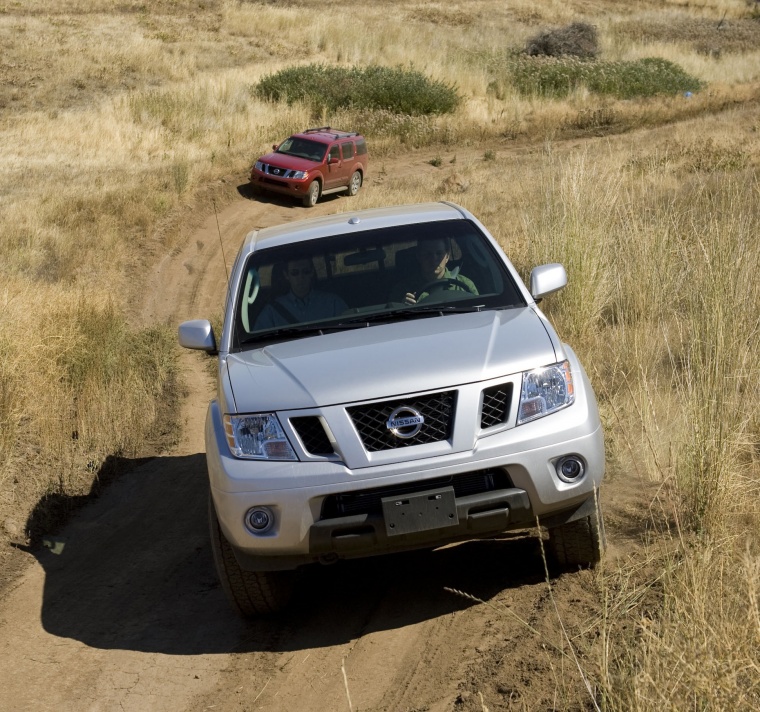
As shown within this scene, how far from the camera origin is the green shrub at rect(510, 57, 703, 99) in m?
37.5

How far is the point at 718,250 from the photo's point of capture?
5992 millimetres

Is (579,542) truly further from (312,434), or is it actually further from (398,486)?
(312,434)

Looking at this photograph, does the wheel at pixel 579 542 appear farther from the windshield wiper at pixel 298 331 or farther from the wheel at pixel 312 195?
the wheel at pixel 312 195

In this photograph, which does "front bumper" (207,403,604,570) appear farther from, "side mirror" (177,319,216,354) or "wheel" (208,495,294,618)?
"side mirror" (177,319,216,354)

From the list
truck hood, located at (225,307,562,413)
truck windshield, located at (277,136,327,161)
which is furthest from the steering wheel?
truck windshield, located at (277,136,327,161)

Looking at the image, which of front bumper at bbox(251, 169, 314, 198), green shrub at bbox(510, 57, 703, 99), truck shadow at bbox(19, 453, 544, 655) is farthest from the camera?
green shrub at bbox(510, 57, 703, 99)

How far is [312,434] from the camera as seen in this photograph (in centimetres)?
439

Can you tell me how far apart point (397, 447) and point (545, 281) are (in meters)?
1.57

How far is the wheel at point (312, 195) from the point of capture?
22.8 metres

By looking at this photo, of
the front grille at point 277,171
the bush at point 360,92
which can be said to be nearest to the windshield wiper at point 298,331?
the front grille at point 277,171

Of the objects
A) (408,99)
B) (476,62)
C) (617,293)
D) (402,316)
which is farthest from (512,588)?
(476,62)

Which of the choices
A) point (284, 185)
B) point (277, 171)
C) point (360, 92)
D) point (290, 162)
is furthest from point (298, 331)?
point (360, 92)

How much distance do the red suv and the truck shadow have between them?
16535 millimetres

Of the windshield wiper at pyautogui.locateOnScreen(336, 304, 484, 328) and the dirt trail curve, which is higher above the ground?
the windshield wiper at pyautogui.locateOnScreen(336, 304, 484, 328)
